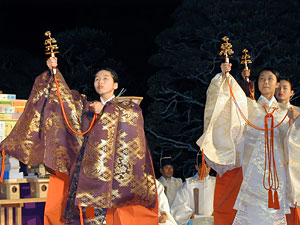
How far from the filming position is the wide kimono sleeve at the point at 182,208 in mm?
7965

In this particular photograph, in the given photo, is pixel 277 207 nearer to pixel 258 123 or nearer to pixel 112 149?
pixel 258 123

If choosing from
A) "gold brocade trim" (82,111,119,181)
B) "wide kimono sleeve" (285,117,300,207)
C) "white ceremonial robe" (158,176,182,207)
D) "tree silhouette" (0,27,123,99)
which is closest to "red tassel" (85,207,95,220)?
"gold brocade trim" (82,111,119,181)

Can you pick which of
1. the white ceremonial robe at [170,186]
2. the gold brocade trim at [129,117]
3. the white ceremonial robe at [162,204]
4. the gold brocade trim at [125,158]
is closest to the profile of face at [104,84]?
the gold brocade trim at [129,117]

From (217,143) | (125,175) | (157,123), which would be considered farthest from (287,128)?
(157,123)

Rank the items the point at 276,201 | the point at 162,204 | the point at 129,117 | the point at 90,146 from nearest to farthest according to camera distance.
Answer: the point at 90,146
the point at 129,117
the point at 276,201
the point at 162,204

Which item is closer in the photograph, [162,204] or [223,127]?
[223,127]

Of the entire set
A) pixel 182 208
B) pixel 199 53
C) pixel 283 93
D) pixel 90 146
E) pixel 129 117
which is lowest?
pixel 182 208

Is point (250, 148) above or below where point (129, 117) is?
below

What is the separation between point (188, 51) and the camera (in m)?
12.6

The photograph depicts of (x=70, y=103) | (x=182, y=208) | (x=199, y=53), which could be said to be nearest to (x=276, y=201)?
(x=70, y=103)

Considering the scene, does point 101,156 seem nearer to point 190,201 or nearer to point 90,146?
point 90,146

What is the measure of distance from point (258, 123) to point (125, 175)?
157cm

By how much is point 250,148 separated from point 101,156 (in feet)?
5.46

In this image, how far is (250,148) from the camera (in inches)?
218
